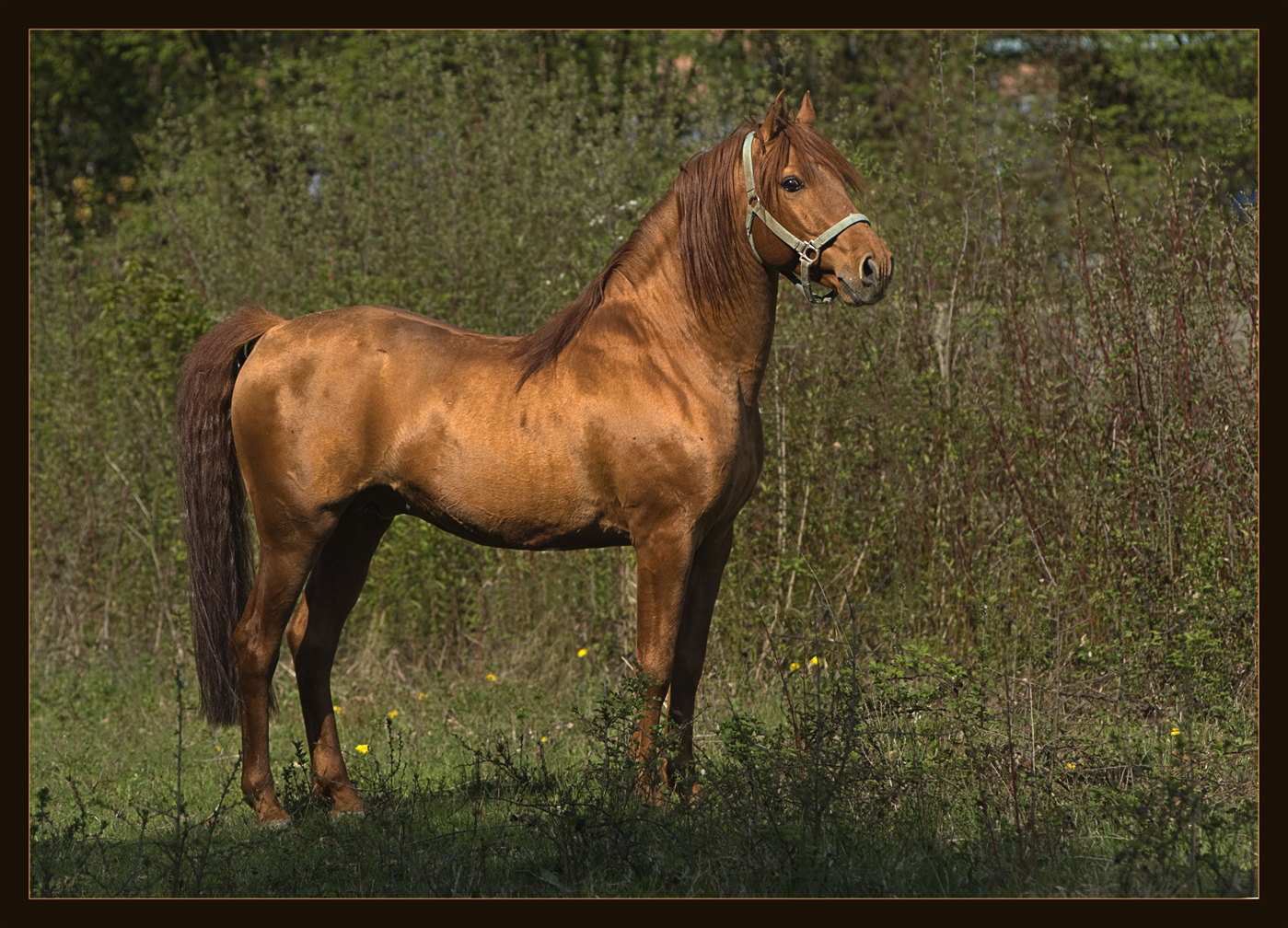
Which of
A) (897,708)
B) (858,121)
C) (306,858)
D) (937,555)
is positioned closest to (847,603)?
(937,555)

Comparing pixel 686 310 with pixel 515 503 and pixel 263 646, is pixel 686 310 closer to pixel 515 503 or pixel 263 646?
pixel 515 503

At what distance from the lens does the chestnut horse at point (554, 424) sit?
4.28 m

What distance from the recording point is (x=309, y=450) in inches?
178

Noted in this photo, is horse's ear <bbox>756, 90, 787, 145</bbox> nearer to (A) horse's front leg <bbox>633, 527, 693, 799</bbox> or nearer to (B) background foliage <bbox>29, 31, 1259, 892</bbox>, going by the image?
(A) horse's front leg <bbox>633, 527, 693, 799</bbox>

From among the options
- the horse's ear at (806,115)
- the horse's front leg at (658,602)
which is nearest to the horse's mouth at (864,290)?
the horse's ear at (806,115)

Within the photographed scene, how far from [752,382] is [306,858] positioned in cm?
240

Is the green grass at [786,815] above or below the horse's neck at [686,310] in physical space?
below

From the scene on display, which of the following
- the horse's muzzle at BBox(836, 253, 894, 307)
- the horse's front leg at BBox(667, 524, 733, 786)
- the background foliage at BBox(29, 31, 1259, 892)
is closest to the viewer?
the horse's muzzle at BBox(836, 253, 894, 307)

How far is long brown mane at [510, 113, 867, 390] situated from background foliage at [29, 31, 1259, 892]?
5.21ft

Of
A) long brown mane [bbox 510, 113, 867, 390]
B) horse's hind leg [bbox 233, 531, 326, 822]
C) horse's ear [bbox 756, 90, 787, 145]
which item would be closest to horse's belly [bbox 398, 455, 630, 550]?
long brown mane [bbox 510, 113, 867, 390]

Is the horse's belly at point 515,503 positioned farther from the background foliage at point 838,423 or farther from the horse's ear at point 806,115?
the horse's ear at point 806,115

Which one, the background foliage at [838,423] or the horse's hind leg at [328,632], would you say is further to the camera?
the background foliage at [838,423]

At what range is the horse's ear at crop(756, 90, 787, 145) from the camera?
423cm

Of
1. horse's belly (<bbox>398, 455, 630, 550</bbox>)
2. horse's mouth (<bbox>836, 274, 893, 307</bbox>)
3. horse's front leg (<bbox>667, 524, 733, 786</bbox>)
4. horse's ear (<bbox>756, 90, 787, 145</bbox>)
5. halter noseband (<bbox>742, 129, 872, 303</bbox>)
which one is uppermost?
horse's ear (<bbox>756, 90, 787, 145</bbox>)
